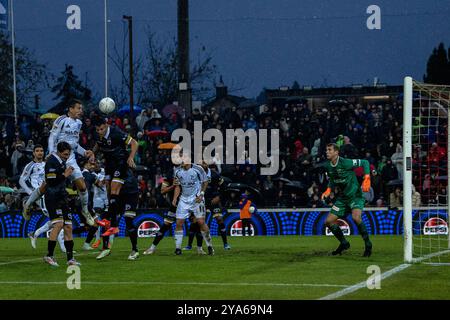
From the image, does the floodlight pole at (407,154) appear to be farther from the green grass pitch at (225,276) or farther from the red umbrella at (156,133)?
the red umbrella at (156,133)

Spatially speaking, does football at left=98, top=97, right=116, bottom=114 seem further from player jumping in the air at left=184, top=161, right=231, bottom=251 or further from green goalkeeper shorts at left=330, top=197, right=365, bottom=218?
green goalkeeper shorts at left=330, top=197, right=365, bottom=218

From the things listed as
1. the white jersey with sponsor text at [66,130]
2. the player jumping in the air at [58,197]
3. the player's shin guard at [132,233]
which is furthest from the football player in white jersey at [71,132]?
the player jumping in the air at [58,197]

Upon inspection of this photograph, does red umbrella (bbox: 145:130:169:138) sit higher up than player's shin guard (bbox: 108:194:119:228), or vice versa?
red umbrella (bbox: 145:130:169:138)

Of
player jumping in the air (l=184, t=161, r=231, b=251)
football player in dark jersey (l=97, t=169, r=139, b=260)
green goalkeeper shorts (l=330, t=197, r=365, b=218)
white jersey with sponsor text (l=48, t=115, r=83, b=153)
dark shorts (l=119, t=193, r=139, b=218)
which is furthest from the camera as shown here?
player jumping in the air (l=184, t=161, r=231, b=251)

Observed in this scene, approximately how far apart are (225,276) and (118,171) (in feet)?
18.3

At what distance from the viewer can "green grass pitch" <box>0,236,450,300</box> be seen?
12023 mm

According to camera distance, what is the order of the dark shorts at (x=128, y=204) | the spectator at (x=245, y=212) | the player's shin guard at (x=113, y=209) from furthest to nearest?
1. the spectator at (x=245, y=212)
2. the dark shorts at (x=128, y=204)
3. the player's shin guard at (x=113, y=209)

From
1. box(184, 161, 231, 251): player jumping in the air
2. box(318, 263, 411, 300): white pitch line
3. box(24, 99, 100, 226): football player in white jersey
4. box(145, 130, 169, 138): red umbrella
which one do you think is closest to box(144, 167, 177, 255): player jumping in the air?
box(184, 161, 231, 251): player jumping in the air

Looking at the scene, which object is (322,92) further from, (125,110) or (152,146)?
(152,146)

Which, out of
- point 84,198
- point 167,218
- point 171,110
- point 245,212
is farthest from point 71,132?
point 171,110

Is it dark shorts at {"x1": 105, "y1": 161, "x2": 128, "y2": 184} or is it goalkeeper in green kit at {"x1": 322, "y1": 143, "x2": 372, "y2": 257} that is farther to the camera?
dark shorts at {"x1": 105, "y1": 161, "x2": 128, "y2": 184}

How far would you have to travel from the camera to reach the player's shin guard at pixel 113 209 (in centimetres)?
1888

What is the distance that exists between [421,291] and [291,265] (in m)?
4.36

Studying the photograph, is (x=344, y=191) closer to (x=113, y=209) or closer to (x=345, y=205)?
(x=345, y=205)
